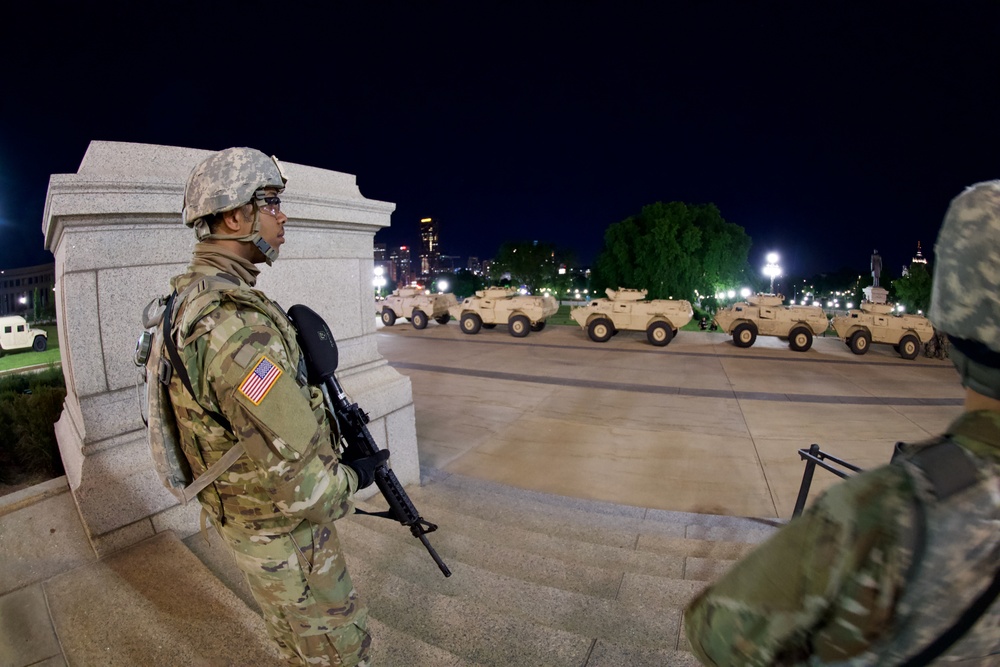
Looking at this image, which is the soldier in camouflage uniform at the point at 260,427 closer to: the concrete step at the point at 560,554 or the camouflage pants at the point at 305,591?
the camouflage pants at the point at 305,591

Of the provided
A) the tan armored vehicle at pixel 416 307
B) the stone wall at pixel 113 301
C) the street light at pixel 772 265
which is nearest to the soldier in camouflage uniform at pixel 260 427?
the stone wall at pixel 113 301

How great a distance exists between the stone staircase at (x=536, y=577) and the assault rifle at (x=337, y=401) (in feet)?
1.09

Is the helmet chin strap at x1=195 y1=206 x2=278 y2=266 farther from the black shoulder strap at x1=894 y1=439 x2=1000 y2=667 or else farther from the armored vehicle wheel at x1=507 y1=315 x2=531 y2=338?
the armored vehicle wheel at x1=507 y1=315 x2=531 y2=338

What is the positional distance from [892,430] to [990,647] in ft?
24.7

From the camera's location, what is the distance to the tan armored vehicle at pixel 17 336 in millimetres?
13538

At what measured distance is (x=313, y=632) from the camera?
67.9 inches

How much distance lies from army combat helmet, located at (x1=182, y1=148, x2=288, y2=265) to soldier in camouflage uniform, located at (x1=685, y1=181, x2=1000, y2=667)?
1.90 metres

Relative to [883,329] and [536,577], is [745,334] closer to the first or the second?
[883,329]

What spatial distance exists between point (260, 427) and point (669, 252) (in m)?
28.2

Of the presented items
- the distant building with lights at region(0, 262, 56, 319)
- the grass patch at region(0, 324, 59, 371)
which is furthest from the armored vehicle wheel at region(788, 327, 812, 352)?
the distant building with lights at region(0, 262, 56, 319)

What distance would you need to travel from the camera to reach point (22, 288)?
37.4m

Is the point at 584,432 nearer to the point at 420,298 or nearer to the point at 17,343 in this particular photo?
the point at 420,298

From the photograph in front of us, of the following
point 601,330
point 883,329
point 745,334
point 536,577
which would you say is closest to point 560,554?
point 536,577

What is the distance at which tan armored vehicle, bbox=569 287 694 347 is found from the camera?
45.8 feet
